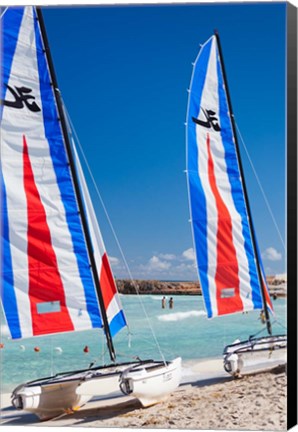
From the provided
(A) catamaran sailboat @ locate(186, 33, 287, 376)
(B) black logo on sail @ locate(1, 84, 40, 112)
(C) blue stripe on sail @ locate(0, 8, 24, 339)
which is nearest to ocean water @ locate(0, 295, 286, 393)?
(A) catamaran sailboat @ locate(186, 33, 287, 376)

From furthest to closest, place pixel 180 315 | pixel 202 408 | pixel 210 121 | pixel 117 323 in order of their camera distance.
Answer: pixel 210 121
pixel 180 315
pixel 117 323
pixel 202 408

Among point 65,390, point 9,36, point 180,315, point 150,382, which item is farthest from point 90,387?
point 9,36

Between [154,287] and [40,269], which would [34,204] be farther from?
[154,287]

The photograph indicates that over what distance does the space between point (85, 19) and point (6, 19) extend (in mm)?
631

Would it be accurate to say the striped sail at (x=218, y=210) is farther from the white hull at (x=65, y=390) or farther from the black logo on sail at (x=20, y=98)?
the black logo on sail at (x=20, y=98)

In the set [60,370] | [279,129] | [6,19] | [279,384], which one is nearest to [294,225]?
[279,129]

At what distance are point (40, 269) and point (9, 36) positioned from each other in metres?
1.83

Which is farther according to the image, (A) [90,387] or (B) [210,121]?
(B) [210,121]

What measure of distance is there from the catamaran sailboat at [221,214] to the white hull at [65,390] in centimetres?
102

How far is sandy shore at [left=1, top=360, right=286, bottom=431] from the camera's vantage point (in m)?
6.82

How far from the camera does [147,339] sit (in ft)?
24.8

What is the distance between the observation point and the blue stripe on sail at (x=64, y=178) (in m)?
7.14

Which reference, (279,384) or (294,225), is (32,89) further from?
(279,384)

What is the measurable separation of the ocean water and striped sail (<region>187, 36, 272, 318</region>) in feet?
0.45
